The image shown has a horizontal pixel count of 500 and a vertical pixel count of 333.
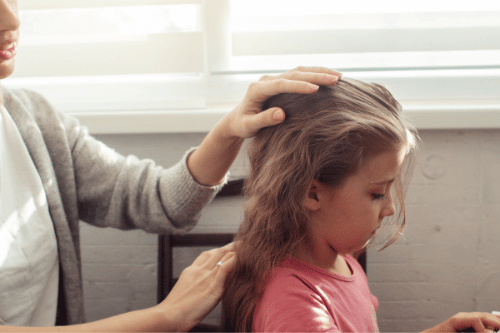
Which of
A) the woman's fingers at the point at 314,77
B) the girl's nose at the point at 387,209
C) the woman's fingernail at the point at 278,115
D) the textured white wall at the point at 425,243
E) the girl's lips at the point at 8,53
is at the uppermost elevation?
the girl's lips at the point at 8,53

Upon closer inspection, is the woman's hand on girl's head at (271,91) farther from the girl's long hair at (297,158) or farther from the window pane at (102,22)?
the window pane at (102,22)

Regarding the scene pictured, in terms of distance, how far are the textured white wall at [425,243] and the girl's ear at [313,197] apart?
61 centimetres

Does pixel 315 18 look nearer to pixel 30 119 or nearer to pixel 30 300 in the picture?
pixel 30 119

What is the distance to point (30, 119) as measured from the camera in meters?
0.84

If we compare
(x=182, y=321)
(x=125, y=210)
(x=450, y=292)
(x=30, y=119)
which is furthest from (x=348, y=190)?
(x=450, y=292)

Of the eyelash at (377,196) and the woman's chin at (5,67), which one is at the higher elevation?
the woman's chin at (5,67)

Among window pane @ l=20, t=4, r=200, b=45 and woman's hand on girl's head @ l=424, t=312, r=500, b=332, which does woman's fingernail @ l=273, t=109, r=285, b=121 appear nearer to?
woman's hand on girl's head @ l=424, t=312, r=500, b=332

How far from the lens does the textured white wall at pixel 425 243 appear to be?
1.22 metres

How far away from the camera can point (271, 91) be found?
642 millimetres

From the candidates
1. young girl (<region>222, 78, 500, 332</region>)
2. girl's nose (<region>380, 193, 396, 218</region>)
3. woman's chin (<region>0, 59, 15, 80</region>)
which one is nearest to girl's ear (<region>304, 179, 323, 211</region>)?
young girl (<region>222, 78, 500, 332</region>)

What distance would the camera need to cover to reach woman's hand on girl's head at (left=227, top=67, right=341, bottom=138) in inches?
24.1

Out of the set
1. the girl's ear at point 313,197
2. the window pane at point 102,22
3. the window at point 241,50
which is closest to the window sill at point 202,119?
the window at point 241,50

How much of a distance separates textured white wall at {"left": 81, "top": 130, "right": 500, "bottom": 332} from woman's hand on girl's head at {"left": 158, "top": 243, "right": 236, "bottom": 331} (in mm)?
568

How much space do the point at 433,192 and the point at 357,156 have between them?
2.37ft
